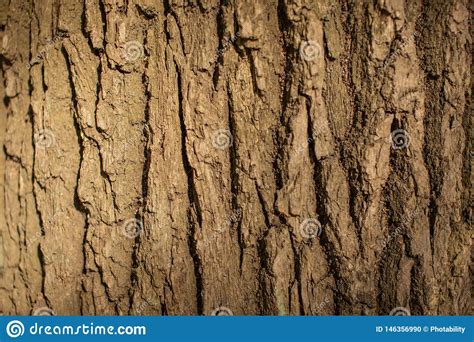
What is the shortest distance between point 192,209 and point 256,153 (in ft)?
1.03

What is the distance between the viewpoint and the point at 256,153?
1.67 metres

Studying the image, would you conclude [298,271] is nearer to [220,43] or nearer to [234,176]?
[234,176]

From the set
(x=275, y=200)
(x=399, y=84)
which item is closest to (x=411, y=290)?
(x=275, y=200)

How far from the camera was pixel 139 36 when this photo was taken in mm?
1703

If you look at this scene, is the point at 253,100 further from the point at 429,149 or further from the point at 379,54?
the point at 429,149

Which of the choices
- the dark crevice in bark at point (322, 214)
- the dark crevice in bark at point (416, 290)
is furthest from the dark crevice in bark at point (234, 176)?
the dark crevice in bark at point (416, 290)

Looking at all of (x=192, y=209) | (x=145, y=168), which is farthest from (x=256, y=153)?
(x=145, y=168)

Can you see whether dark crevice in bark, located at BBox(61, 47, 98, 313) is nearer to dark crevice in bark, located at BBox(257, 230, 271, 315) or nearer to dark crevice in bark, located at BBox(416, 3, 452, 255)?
dark crevice in bark, located at BBox(257, 230, 271, 315)

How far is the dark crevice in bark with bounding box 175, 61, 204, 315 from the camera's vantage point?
1.68 metres

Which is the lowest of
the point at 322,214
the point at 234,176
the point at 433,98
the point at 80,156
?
the point at 322,214

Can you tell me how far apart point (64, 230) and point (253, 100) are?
887mm

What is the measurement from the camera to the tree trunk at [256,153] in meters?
1.62

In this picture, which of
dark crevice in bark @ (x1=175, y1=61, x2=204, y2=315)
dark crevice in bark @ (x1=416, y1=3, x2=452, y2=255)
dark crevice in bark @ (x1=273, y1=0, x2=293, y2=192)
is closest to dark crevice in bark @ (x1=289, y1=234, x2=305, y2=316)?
dark crevice in bark @ (x1=273, y1=0, x2=293, y2=192)

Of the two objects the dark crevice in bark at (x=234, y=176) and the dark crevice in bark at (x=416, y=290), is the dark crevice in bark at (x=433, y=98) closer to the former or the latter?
the dark crevice in bark at (x=416, y=290)
